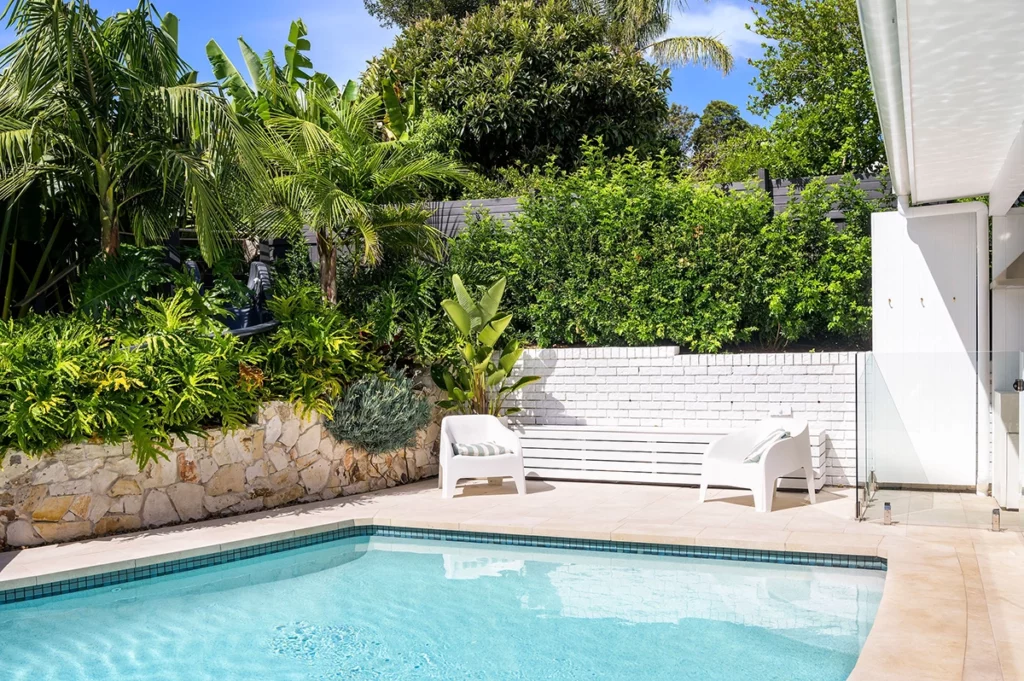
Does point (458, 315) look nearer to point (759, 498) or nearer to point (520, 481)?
point (520, 481)

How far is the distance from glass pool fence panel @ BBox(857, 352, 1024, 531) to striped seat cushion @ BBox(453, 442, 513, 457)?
3423 millimetres

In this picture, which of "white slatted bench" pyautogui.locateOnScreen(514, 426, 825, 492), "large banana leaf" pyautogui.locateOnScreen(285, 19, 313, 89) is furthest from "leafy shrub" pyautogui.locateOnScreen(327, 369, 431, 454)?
"large banana leaf" pyautogui.locateOnScreen(285, 19, 313, 89)

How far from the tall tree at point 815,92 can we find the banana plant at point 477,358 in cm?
685

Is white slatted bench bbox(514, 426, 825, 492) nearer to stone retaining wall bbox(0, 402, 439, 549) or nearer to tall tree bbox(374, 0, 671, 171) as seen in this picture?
stone retaining wall bbox(0, 402, 439, 549)

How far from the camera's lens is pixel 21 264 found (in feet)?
32.9

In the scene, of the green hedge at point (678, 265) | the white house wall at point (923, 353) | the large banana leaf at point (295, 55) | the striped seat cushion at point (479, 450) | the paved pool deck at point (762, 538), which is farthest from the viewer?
the large banana leaf at point (295, 55)

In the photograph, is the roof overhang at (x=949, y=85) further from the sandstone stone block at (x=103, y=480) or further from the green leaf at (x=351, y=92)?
the green leaf at (x=351, y=92)

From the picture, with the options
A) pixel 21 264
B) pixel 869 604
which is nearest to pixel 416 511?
pixel 869 604

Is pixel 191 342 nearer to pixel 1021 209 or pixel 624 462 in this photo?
pixel 624 462

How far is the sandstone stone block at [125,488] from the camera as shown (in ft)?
25.8

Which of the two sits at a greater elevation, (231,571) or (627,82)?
(627,82)

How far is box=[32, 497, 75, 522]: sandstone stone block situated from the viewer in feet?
24.5

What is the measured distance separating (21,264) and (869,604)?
890 centimetres

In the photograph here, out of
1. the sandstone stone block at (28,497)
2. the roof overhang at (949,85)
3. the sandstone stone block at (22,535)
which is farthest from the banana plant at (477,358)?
the roof overhang at (949,85)
